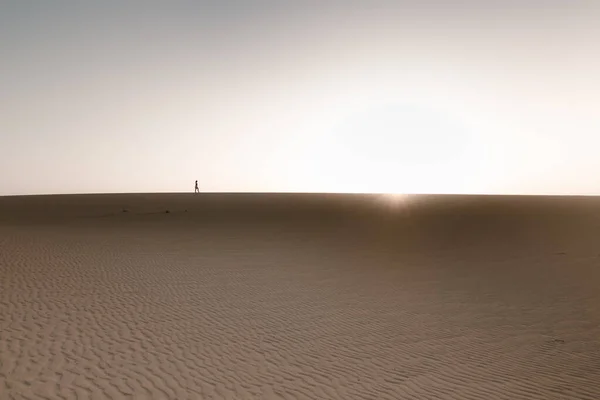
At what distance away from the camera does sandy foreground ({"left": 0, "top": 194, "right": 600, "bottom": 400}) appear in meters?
9.01

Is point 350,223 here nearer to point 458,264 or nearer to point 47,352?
point 458,264

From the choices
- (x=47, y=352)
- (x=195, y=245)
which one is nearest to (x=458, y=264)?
(x=195, y=245)

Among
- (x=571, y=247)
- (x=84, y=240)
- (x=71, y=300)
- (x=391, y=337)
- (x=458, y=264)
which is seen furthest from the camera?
(x=571, y=247)

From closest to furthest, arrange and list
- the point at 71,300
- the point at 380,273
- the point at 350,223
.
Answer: the point at 71,300 → the point at 380,273 → the point at 350,223

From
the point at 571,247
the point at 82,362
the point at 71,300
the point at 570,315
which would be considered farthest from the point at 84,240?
the point at 571,247

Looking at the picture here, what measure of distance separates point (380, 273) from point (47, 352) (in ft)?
45.4

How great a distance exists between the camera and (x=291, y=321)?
1310cm

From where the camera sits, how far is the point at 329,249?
2705 centimetres

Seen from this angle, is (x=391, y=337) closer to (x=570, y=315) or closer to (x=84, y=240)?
(x=570, y=315)

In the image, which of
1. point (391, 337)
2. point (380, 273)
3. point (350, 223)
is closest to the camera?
point (391, 337)

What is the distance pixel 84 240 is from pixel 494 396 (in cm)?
2268

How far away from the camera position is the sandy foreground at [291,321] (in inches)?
355

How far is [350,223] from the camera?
42031 mm

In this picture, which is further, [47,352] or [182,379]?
[47,352]
